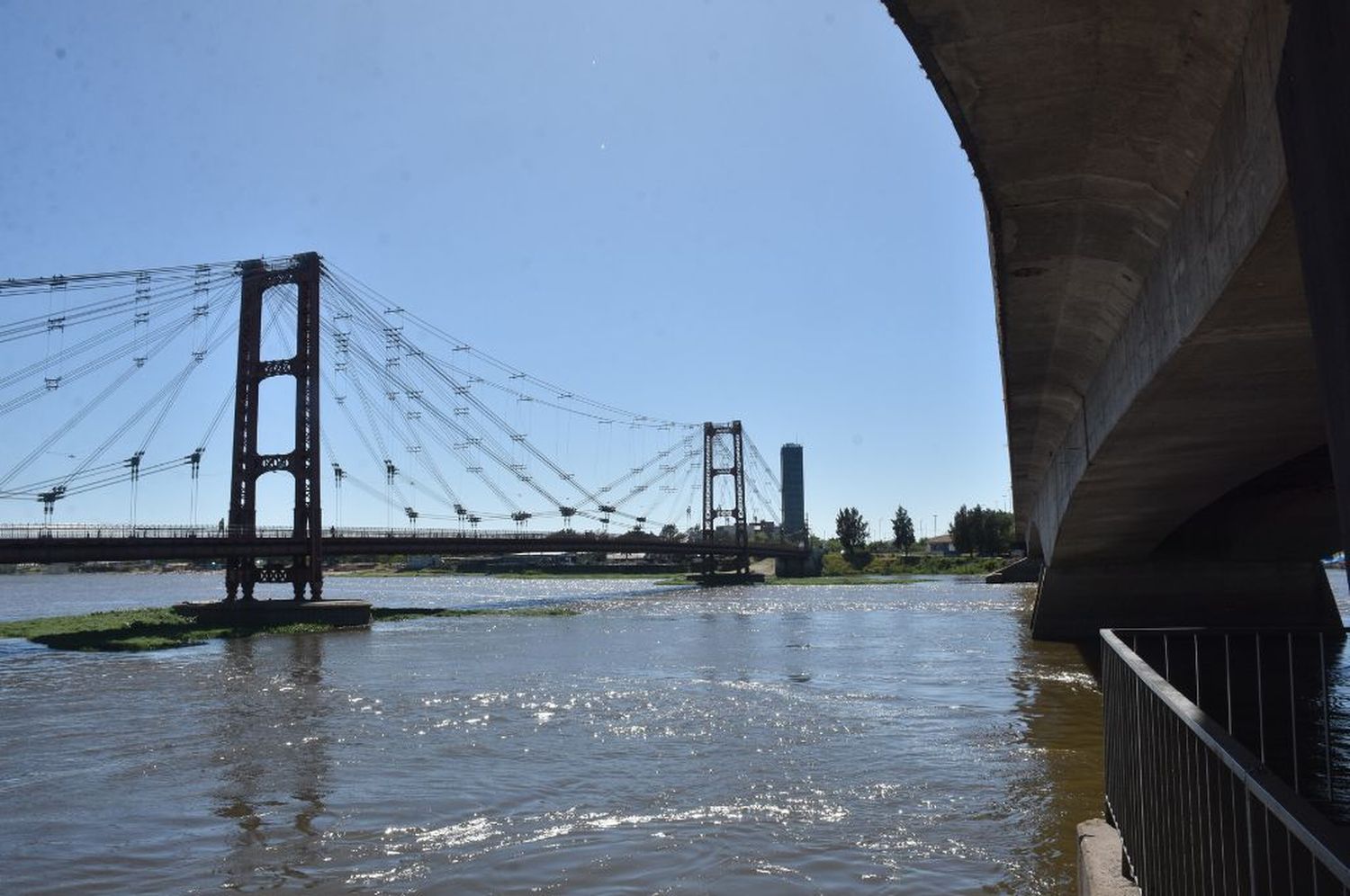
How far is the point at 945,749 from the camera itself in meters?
14.3

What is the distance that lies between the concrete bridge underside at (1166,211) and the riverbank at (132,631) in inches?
1207

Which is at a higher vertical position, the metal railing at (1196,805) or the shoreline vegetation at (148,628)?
the metal railing at (1196,805)

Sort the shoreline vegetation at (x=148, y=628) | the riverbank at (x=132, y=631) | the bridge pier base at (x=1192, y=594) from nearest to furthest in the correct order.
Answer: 1. the bridge pier base at (x=1192, y=594)
2. the riverbank at (x=132, y=631)
3. the shoreline vegetation at (x=148, y=628)

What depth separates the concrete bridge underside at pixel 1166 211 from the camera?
4.13 meters

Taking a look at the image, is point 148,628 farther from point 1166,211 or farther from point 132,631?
point 1166,211

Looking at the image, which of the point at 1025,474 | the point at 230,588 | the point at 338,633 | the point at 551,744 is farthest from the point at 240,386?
the point at 551,744

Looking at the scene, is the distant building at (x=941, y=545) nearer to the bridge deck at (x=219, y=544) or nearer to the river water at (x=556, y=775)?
the bridge deck at (x=219, y=544)

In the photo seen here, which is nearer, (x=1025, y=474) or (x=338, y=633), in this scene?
(x=1025, y=474)

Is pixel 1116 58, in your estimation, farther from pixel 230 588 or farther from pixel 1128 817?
pixel 230 588

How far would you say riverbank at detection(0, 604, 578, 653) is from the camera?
1396 inches

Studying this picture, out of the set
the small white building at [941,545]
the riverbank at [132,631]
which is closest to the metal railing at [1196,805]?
the riverbank at [132,631]

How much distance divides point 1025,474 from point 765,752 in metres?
20.2

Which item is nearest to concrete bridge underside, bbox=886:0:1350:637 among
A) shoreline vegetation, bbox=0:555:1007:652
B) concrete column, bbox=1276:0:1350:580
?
concrete column, bbox=1276:0:1350:580

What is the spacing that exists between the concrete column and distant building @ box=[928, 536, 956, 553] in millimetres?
166914
